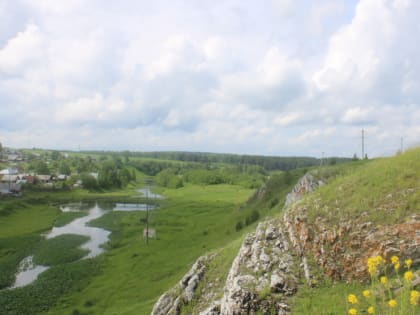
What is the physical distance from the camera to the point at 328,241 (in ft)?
45.6

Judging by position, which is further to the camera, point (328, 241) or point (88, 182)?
point (88, 182)

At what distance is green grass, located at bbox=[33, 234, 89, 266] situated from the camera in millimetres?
47406

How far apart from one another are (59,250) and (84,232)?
51.0 feet

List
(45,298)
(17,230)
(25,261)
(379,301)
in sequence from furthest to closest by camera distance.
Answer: (17,230) < (25,261) < (45,298) < (379,301)

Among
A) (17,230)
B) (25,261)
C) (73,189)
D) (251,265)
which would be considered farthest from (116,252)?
(73,189)

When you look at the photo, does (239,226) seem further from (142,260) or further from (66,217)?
(66,217)

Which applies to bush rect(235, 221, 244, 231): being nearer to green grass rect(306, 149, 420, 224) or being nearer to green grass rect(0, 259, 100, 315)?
green grass rect(0, 259, 100, 315)

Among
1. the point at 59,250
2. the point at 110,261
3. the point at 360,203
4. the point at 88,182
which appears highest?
the point at 360,203

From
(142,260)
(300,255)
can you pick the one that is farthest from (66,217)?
(300,255)

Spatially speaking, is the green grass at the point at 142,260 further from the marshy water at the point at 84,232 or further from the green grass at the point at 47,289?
the marshy water at the point at 84,232

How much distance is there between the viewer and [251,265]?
589 inches

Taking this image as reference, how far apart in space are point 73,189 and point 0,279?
105725mm

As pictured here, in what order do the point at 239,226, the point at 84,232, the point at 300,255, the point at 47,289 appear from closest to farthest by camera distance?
the point at 300,255, the point at 47,289, the point at 239,226, the point at 84,232

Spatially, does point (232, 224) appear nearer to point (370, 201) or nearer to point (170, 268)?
point (170, 268)
